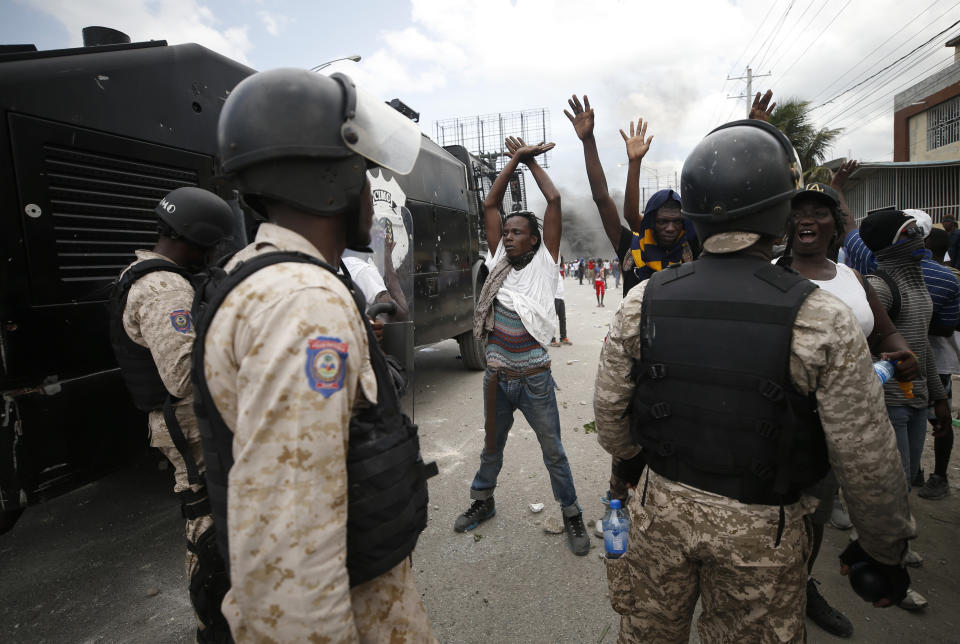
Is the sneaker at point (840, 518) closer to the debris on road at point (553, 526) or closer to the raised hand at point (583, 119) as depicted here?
the debris on road at point (553, 526)

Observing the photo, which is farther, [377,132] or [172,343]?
[172,343]

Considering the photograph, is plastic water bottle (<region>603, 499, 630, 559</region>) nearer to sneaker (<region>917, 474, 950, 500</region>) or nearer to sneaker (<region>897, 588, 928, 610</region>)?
sneaker (<region>897, 588, 928, 610</region>)

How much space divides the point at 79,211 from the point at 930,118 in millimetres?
24602

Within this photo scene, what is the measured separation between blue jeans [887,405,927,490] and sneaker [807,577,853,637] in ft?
2.58

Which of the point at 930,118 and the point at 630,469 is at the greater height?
the point at 930,118

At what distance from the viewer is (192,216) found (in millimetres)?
2375

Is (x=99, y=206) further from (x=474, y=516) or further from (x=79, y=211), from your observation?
(x=474, y=516)

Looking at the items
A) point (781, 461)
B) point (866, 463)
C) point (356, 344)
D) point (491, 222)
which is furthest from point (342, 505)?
point (491, 222)

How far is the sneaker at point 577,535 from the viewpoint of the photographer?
2.86 metres

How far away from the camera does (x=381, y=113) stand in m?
1.30

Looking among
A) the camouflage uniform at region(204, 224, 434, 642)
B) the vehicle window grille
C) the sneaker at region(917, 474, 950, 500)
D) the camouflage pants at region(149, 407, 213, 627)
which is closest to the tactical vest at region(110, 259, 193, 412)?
the camouflage pants at region(149, 407, 213, 627)

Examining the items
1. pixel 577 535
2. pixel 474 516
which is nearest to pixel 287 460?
pixel 577 535

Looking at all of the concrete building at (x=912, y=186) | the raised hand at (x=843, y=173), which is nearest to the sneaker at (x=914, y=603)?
the raised hand at (x=843, y=173)

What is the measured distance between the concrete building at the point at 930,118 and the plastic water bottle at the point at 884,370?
1891cm
